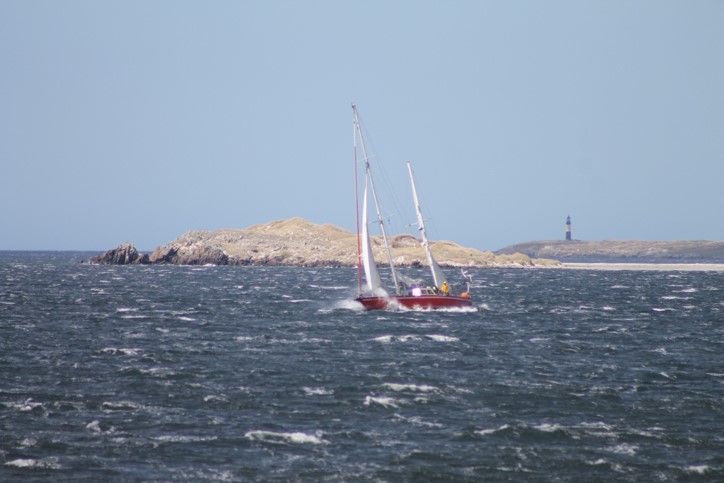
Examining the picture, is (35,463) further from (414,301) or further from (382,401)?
(414,301)

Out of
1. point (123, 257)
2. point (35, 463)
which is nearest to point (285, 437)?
point (35, 463)

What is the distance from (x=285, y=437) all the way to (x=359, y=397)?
22.7 feet

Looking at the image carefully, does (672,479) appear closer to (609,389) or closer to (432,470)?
(432,470)

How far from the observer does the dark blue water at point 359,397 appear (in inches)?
1000

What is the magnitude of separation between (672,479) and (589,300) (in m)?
67.2

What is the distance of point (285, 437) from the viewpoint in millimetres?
28031

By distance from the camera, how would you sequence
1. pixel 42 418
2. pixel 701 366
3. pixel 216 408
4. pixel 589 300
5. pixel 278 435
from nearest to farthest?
1. pixel 278 435
2. pixel 42 418
3. pixel 216 408
4. pixel 701 366
5. pixel 589 300

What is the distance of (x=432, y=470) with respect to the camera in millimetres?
24828

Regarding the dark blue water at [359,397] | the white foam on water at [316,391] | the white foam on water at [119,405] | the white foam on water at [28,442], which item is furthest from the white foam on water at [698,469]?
the white foam on water at [28,442]

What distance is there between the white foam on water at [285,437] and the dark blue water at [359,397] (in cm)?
9

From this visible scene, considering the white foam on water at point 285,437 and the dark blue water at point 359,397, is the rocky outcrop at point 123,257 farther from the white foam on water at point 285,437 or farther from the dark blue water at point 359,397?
the white foam on water at point 285,437

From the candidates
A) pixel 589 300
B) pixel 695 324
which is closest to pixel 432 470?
pixel 695 324

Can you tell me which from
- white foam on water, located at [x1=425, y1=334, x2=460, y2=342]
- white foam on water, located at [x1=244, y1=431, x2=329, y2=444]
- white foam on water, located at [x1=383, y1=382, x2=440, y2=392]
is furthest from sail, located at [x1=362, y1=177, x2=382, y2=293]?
white foam on water, located at [x1=244, y1=431, x2=329, y2=444]

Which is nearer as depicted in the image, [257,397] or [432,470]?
[432,470]
